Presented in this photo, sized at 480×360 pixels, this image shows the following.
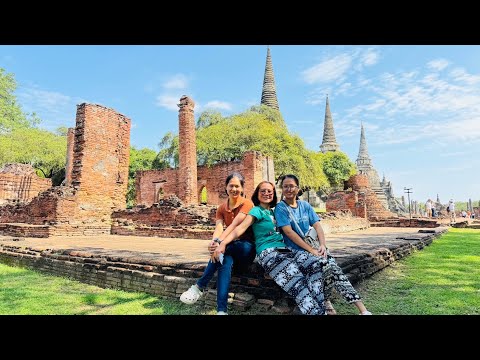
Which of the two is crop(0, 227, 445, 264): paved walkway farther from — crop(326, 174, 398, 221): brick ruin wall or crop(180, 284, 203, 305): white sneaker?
crop(326, 174, 398, 221): brick ruin wall

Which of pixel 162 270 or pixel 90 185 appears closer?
pixel 162 270

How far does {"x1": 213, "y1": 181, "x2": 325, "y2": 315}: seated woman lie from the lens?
281 centimetres

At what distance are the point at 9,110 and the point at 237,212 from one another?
35.5 metres

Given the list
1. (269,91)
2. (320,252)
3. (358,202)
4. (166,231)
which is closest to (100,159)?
(166,231)

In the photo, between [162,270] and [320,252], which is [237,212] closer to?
[320,252]

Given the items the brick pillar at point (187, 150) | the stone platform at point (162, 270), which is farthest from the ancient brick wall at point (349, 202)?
the stone platform at point (162, 270)

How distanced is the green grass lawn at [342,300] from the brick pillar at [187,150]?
12.3 m

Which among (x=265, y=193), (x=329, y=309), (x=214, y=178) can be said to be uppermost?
(x=214, y=178)

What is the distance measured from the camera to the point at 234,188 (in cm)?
A: 347
